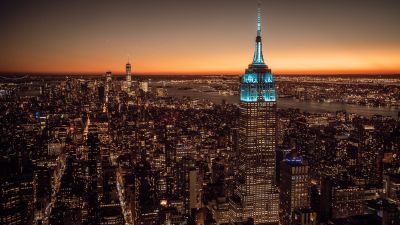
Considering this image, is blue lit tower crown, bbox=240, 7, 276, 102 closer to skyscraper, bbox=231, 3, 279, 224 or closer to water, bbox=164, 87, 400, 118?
skyscraper, bbox=231, 3, 279, 224

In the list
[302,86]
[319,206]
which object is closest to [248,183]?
[319,206]

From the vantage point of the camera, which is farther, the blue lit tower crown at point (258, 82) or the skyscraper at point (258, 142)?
the blue lit tower crown at point (258, 82)

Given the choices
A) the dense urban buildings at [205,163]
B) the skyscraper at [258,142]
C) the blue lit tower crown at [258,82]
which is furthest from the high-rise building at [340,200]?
the blue lit tower crown at [258,82]

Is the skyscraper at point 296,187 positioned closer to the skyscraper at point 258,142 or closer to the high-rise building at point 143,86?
the skyscraper at point 258,142

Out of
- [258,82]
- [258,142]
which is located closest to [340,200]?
[258,142]

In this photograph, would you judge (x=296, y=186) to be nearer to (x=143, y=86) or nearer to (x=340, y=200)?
(x=340, y=200)

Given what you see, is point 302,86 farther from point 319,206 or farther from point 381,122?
point 319,206

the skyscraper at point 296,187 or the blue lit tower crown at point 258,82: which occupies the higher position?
the blue lit tower crown at point 258,82

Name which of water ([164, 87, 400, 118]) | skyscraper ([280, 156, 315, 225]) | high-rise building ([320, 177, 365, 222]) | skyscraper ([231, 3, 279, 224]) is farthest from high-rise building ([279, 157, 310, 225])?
water ([164, 87, 400, 118])
